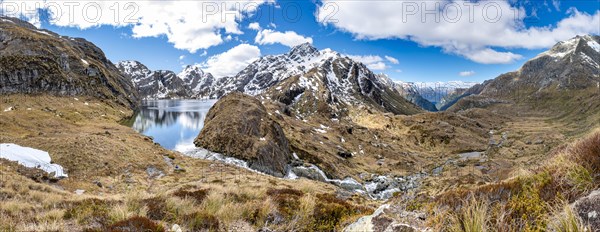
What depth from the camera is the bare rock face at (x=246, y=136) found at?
211 ft

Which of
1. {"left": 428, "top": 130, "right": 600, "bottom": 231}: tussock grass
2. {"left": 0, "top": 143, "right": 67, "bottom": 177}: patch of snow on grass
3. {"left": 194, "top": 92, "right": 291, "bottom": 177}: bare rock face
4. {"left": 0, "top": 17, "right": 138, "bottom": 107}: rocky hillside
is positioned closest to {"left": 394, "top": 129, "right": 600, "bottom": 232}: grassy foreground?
{"left": 428, "top": 130, "right": 600, "bottom": 231}: tussock grass

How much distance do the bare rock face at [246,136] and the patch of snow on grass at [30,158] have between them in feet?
107

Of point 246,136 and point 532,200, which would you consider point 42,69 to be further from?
point 532,200

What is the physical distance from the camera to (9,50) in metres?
150

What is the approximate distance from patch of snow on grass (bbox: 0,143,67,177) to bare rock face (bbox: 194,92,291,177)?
32586 mm

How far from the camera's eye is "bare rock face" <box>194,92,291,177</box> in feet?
211

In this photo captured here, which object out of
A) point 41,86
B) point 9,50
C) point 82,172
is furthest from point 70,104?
point 82,172

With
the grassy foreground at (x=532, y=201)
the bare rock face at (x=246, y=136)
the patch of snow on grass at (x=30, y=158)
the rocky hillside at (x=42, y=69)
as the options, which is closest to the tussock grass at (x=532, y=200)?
the grassy foreground at (x=532, y=201)

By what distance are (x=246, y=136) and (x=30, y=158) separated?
132ft

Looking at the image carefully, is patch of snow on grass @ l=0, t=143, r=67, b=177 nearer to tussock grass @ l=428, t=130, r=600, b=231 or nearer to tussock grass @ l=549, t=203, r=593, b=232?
tussock grass @ l=428, t=130, r=600, b=231

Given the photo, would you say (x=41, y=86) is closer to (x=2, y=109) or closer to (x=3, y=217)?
(x=2, y=109)

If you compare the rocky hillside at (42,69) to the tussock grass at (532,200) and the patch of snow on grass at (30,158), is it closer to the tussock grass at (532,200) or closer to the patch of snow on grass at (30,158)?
the patch of snow on grass at (30,158)

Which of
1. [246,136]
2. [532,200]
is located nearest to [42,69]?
[246,136]

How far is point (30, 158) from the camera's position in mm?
31422
